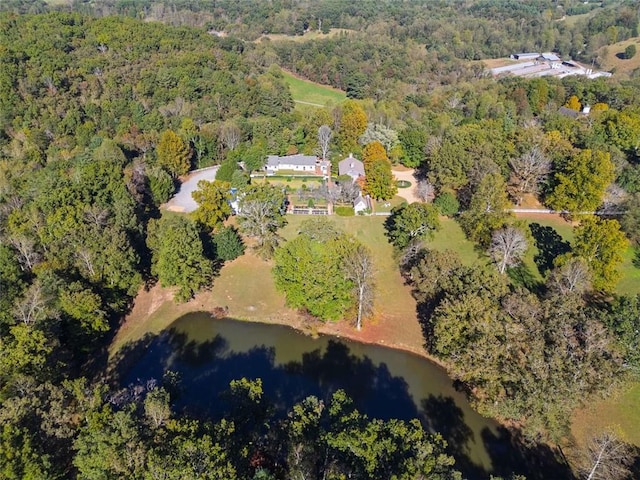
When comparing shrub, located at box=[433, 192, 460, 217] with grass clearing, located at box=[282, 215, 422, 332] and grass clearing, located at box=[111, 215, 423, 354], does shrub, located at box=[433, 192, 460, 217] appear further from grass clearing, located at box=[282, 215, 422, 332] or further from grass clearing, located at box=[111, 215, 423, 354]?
grass clearing, located at box=[111, 215, 423, 354]

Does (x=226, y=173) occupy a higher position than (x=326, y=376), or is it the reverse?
(x=226, y=173)

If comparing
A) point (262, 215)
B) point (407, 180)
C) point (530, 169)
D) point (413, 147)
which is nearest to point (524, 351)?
point (262, 215)

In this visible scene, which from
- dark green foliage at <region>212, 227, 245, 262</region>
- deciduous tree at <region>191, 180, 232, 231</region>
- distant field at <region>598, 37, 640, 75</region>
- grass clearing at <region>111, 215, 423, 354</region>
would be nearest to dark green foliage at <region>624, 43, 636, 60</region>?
distant field at <region>598, 37, 640, 75</region>

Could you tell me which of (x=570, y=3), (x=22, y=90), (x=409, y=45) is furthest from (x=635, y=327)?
(x=570, y=3)

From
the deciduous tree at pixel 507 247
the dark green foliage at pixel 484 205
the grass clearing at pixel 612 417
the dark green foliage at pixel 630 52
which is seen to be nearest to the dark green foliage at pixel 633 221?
the dark green foliage at pixel 484 205

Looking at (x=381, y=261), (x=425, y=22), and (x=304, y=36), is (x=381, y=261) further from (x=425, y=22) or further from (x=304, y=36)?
(x=425, y=22)

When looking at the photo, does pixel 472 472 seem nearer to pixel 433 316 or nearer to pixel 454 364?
pixel 454 364

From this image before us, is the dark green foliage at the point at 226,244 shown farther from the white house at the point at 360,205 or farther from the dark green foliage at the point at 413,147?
Result: the dark green foliage at the point at 413,147
